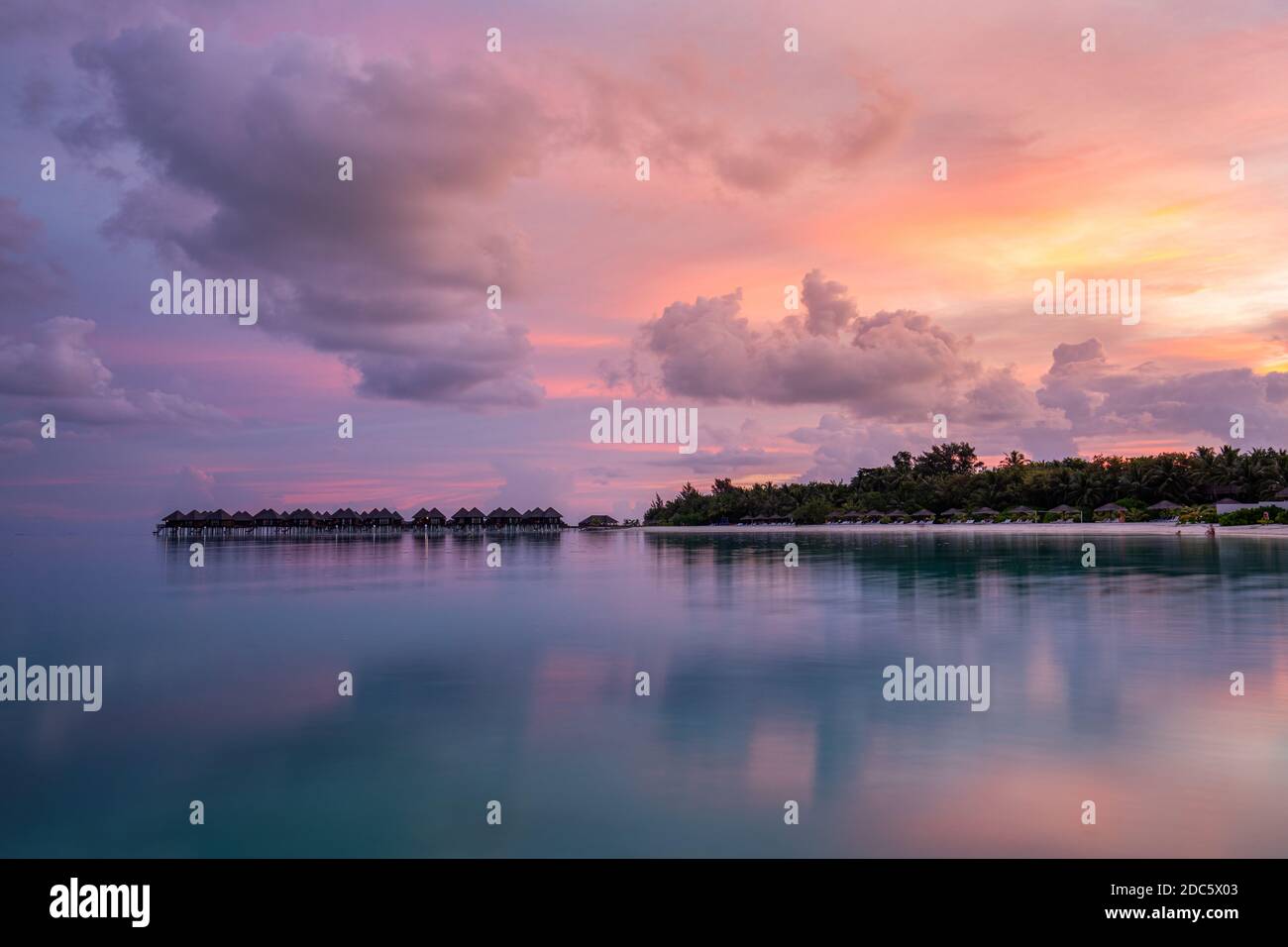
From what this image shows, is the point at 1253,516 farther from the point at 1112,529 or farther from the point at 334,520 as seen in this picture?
the point at 334,520

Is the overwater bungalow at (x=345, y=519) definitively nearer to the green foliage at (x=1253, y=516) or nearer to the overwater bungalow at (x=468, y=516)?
the overwater bungalow at (x=468, y=516)

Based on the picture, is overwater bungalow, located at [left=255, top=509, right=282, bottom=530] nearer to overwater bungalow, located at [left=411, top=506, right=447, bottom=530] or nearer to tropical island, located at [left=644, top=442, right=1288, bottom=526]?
overwater bungalow, located at [left=411, top=506, right=447, bottom=530]

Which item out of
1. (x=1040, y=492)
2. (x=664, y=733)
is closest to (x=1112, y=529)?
(x=1040, y=492)

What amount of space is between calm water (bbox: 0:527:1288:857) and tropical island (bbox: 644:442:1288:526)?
57103 mm

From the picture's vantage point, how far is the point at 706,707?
41.4 ft

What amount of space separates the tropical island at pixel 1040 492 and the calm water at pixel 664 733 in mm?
57103

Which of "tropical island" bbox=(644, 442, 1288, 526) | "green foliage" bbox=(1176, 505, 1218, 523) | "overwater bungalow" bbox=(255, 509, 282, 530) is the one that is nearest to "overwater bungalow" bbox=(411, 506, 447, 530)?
"overwater bungalow" bbox=(255, 509, 282, 530)

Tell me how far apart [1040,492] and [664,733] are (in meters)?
89.4

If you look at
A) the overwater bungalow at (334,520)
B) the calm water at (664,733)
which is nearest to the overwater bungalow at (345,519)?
the overwater bungalow at (334,520)

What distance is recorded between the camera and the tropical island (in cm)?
7431

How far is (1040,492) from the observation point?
294ft
